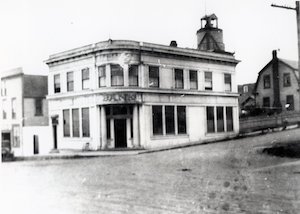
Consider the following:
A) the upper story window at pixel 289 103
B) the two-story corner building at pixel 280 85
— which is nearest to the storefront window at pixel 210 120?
the two-story corner building at pixel 280 85

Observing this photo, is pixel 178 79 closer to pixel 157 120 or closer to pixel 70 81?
pixel 157 120

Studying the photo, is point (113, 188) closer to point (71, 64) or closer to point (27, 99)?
point (27, 99)

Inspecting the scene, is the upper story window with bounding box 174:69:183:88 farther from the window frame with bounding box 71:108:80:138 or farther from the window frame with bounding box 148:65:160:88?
the window frame with bounding box 71:108:80:138

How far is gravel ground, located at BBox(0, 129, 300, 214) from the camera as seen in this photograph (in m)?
6.68

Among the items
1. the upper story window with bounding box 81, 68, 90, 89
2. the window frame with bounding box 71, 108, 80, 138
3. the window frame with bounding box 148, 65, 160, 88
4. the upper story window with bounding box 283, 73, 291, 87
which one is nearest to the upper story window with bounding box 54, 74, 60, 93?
the upper story window with bounding box 81, 68, 90, 89

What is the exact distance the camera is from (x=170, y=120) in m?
19.2

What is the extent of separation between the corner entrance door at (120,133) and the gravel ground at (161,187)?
584 centimetres

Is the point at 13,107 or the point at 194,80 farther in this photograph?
the point at 194,80

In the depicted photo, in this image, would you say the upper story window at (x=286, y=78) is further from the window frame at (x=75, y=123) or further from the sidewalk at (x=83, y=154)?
the window frame at (x=75, y=123)

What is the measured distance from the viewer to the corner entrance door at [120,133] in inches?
723

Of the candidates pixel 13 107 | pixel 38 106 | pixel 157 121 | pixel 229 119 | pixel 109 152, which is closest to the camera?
pixel 13 107

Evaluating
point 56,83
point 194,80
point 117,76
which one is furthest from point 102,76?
point 194,80

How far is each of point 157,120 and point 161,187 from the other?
35.4 feet

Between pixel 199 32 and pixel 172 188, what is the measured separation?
19405 millimetres
